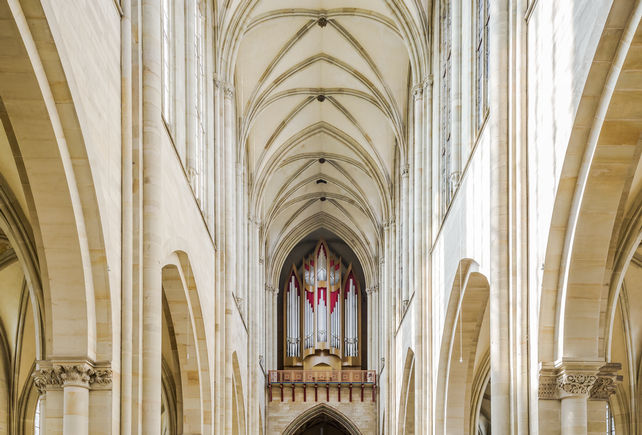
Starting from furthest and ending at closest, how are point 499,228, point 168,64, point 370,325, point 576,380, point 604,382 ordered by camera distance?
point 370,325 < point 168,64 < point 499,228 < point 604,382 < point 576,380

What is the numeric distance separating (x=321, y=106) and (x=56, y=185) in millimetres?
22210

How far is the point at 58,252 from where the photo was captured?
10422 millimetres

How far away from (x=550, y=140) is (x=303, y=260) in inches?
1330

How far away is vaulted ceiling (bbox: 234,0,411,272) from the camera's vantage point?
26109 mm

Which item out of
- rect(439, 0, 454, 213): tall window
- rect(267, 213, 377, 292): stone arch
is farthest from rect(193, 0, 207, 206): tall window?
rect(267, 213, 377, 292): stone arch

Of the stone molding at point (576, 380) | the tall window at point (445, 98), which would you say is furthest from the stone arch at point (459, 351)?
the stone molding at point (576, 380)

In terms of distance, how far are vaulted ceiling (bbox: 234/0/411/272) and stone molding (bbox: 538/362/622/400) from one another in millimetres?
14349

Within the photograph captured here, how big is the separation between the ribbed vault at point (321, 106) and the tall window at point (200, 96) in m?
2.11

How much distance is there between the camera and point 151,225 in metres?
12.6

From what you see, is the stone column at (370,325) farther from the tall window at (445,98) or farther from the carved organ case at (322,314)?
the tall window at (445,98)

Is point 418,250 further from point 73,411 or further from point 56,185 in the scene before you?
point 56,185

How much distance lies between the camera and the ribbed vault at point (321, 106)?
25.6 metres

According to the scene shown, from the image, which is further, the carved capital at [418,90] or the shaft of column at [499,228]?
the carved capital at [418,90]

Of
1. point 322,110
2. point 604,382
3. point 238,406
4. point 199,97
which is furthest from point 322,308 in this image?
point 604,382
